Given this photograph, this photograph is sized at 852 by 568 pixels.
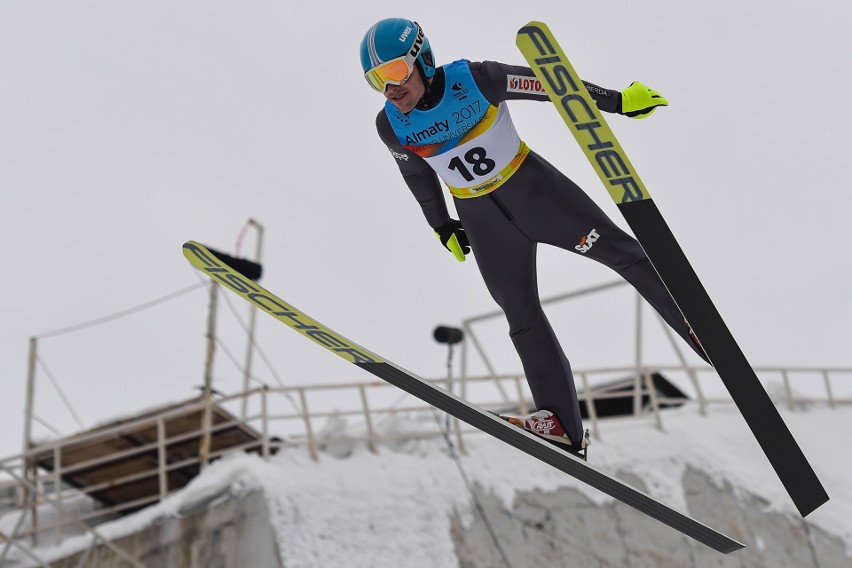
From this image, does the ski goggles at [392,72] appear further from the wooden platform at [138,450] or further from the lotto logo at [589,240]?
the wooden platform at [138,450]

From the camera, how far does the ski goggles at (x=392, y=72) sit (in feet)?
13.2

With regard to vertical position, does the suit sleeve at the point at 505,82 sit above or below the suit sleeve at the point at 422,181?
above

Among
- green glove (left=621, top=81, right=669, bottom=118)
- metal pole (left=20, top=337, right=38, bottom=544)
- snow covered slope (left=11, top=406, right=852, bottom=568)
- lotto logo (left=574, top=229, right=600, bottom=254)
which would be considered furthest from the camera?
metal pole (left=20, top=337, right=38, bottom=544)

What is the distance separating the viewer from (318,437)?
34.9 feet

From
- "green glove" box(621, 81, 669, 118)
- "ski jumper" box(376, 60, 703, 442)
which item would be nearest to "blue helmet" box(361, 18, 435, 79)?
"ski jumper" box(376, 60, 703, 442)

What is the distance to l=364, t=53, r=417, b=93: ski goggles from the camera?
403cm

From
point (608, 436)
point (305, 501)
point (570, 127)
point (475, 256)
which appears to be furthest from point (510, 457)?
point (570, 127)

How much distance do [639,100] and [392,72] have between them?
0.94 metres

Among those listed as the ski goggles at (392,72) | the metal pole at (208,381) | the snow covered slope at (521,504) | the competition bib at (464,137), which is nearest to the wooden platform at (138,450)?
the metal pole at (208,381)

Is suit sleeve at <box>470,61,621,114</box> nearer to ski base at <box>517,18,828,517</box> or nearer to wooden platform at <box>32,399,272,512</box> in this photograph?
ski base at <box>517,18,828,517</box>

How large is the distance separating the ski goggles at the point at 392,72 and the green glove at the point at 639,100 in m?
0.81

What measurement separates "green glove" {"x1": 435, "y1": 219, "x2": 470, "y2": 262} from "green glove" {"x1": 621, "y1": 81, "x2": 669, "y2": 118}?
984mm

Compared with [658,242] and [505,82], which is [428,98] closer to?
[505,82]

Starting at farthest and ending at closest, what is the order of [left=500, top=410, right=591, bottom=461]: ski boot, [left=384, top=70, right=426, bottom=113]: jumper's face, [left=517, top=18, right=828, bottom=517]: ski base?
[left=500, top=410, right=591, bottom=461]: ski boot
[left=384, top=70, right=426, bottom=113]: jumper's face
[left=517, top=18, right=828, bottom=517]: ski base
